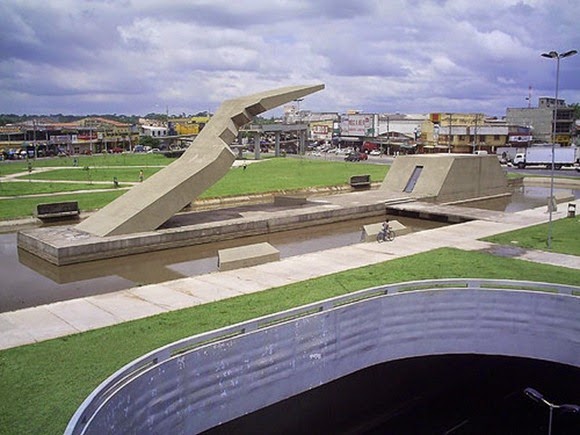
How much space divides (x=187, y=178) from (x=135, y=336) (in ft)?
44.4

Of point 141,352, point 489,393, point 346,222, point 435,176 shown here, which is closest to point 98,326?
Answer: point 141,352

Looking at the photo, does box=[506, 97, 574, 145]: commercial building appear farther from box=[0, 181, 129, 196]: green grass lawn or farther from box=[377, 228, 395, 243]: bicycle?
box=[377, 228, 395, 243]: bicycle

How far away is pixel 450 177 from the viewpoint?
122ft

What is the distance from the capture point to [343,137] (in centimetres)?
11288

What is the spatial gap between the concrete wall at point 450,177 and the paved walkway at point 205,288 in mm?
12857

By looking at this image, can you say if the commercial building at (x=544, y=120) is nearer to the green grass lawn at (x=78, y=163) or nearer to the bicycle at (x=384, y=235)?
the green grass lawn at (x=78, y=163)

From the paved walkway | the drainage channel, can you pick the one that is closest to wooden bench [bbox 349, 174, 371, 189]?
the drainage channel

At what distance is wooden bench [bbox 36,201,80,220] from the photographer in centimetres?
2897

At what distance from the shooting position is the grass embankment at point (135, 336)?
902cm

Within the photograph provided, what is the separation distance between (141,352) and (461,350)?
7.64 metres

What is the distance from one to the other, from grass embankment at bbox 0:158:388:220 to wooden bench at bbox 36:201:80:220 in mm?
1354

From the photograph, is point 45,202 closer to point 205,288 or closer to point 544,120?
point 205,288

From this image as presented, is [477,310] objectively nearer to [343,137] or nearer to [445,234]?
[445,234]

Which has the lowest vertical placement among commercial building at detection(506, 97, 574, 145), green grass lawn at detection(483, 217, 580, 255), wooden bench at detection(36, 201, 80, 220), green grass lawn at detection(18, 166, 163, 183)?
green grass lawn at detection(483, 217, 580, 255)
